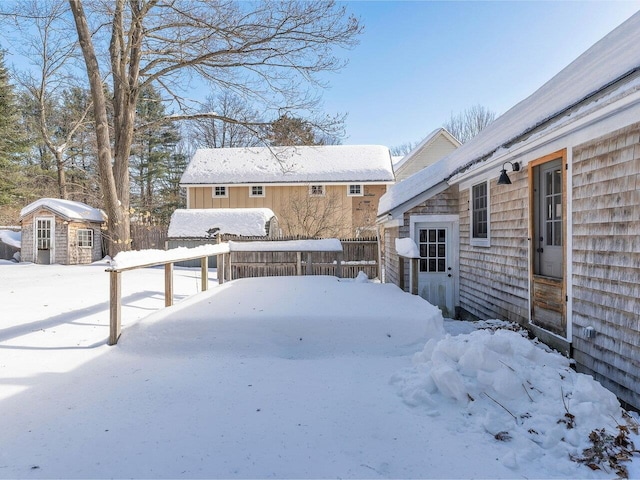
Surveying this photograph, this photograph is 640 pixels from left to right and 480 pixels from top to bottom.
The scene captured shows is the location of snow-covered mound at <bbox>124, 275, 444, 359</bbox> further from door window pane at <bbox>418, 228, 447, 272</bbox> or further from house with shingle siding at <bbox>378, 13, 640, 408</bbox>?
door window pane at <bbox>418, 228, 447, 272</bbox>

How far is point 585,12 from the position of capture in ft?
21.4

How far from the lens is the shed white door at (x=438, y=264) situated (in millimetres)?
8336

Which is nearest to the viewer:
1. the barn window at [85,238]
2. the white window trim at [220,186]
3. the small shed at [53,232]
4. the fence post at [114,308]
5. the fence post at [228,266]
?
the fence post at [114,308]

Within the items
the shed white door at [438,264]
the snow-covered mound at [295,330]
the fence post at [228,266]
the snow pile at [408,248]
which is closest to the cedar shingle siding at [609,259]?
the snow-covered mound at [295,330]

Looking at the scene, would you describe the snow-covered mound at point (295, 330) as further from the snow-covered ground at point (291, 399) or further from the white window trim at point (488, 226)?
the white window trim at point (488, 226)

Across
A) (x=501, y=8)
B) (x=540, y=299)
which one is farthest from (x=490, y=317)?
(x=501, y=8)

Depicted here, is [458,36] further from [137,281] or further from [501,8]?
[137,281]

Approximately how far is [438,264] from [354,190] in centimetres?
1271

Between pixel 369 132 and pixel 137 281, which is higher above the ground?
pixel 369 132

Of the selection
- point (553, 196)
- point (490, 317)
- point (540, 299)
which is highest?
point (553, 196)

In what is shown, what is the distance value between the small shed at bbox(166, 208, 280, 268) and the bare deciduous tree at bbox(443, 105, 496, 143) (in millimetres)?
26545

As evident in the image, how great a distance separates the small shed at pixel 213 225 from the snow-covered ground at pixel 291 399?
10.6 metres

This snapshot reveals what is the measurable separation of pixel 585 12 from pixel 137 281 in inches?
451

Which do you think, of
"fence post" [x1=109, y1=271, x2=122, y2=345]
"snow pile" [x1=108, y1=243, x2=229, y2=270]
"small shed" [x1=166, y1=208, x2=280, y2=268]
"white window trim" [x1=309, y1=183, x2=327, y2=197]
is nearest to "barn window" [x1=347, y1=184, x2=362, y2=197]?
"white window trim" [x1=309, y1=183, x2=327, y2=197]
